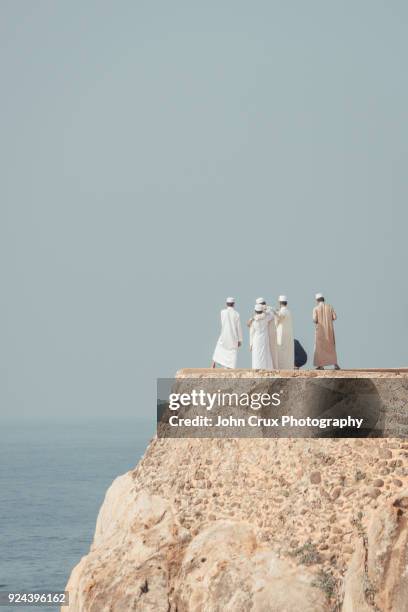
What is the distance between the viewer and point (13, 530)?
6166 cm

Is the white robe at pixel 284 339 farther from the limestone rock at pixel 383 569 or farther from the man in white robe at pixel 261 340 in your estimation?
the limestone rock at pixel 383 569

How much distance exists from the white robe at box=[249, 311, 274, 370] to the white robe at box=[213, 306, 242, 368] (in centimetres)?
84

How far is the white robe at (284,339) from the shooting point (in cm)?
2834

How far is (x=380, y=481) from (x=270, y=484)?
236 cm

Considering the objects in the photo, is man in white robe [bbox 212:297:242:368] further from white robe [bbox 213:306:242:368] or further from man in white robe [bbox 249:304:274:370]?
man in white robe [bbox 249:304:274:370]

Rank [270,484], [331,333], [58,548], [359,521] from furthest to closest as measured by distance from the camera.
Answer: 1. [58,548]
2. [331,333]
3. [270,484]
4. [359,521]

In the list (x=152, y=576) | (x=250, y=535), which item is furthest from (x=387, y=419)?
(x=152, y=576)

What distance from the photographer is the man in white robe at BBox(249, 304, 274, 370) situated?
27797 millimetres

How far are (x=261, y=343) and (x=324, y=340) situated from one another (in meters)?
1.49

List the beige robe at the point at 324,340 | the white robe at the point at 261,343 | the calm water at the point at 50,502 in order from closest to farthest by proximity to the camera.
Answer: the white robe at the point at 261,343 → the beige robe at the point at 324,340 → the calm water at the point at 50,502

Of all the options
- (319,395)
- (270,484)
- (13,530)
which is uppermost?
(319,395)

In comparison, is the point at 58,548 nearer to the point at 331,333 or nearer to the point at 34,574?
the point at 34,574

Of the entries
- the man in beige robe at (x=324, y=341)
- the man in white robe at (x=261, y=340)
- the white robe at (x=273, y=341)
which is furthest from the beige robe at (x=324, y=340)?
the man in white robe at (x=261, y=340)

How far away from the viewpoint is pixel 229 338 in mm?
28734
